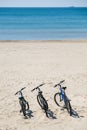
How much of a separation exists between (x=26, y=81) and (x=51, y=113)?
5383mm

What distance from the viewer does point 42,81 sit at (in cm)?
1861

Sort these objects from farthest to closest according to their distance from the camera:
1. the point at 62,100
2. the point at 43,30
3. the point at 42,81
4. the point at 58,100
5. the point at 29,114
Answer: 1. the point at 43,30
2. the point at 42,81
3. the point at 58,100
4. the point at 62,100
5. the point at 29,114

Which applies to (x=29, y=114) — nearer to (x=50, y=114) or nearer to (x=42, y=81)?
(x=50, y=114)

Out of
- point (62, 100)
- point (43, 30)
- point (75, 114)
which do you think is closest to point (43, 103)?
point (62, 100)

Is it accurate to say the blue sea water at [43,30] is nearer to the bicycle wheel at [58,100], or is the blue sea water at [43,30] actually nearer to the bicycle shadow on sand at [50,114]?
the bicycle wheel at [58,100]

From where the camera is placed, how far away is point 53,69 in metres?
21.5

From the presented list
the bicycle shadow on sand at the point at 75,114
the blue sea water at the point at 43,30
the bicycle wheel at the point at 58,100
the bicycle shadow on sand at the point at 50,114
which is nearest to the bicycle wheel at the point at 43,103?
the bicycle shadow on sand at the point at 50,114

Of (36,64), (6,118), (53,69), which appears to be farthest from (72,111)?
(36,64)

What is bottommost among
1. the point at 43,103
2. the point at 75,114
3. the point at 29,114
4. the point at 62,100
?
the point at 75,114

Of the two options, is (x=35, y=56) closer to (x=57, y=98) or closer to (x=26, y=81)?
(x=26, y=81)

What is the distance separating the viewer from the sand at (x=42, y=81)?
12750mm

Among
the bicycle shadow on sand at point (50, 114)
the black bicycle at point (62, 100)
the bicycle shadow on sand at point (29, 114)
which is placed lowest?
the bicycle shadow on sand at point (50, 114)

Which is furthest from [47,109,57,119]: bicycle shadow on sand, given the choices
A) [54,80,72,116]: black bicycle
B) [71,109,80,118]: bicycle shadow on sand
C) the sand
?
[71,109,80,118]: bicycle shadow on sand

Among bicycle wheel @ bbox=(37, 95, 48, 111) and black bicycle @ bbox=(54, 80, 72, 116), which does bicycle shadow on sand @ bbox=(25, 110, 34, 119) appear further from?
black bicycle @ bbox=(54, 80, 72, 116)
